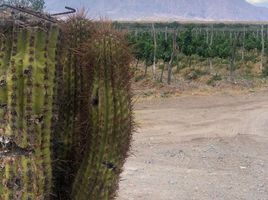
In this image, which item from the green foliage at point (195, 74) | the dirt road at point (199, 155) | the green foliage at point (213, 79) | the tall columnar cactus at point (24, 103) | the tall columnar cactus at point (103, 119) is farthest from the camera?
the green foliage at point (195, 74)

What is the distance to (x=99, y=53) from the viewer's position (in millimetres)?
3447

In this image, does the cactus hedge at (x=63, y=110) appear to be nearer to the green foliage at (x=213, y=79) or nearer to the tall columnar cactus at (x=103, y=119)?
the tall columnar cactus at (x=103, y=119)

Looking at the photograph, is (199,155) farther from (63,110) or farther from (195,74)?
(195,74)

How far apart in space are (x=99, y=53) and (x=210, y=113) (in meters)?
13.7

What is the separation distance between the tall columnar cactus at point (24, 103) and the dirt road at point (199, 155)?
4741 millimetres

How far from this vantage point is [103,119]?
340 cm

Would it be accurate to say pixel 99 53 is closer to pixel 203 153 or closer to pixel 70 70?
pixel 70 70

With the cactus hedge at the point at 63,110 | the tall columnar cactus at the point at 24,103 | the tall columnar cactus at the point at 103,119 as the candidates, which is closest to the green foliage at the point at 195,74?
the cactus hedge at the point at 63,110

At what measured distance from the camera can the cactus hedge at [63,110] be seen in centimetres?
286

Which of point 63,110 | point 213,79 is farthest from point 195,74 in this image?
point 63,110

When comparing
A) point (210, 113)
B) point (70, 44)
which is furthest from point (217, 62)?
point (70, 44)

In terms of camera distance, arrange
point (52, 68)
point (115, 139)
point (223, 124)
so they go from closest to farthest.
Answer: point (52, 68)
point (115, 139)
point (223, 124)

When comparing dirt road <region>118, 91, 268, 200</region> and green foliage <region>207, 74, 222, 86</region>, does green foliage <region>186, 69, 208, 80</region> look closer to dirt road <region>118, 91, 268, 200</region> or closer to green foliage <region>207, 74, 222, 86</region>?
green foliage <region>207, 74, 222, 86</region>

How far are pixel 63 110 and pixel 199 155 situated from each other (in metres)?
7.35
